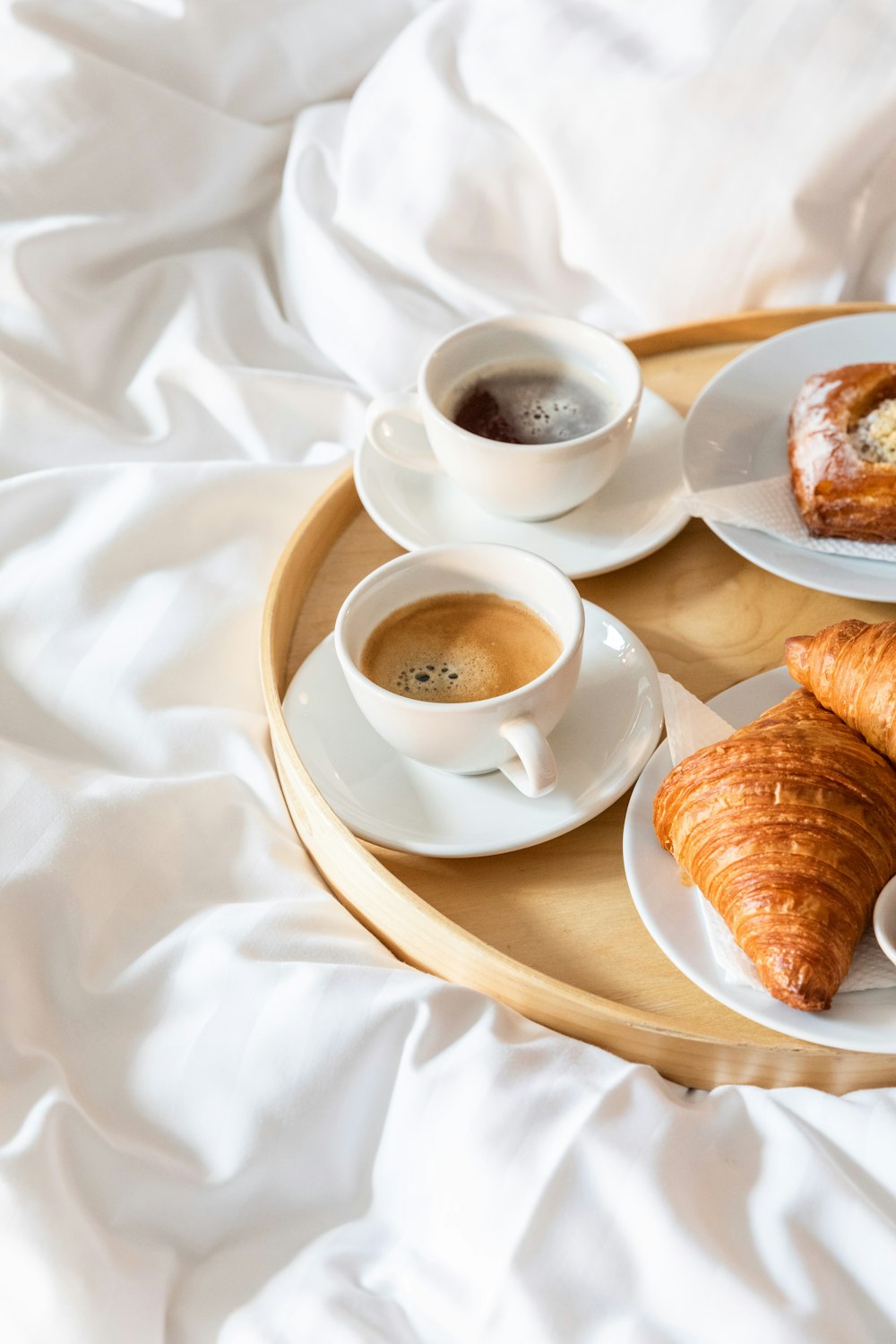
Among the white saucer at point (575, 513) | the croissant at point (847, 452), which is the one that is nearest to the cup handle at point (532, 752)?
the white saucer at point (575, 513)

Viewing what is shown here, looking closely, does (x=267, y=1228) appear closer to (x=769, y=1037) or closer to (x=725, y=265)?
(x=769, y=1037)

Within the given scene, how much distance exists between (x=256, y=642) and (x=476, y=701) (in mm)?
325

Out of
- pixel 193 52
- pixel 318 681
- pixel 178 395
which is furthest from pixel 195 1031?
pixel 193 52

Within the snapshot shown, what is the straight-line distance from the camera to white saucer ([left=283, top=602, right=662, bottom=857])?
2.91 ft

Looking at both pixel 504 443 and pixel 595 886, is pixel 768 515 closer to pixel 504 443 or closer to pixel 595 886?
pixel 504 443

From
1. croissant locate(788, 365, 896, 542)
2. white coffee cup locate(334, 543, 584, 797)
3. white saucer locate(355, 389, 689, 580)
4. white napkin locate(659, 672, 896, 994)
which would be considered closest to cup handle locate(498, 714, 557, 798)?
white coffee cup locate(334, 543, 584, 797)

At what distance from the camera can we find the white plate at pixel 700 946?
30.2 inches

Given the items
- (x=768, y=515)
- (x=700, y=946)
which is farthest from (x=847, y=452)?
(x=700, y=946)

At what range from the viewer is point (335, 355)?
1.50 m

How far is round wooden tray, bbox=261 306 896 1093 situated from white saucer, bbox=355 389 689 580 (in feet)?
0.11

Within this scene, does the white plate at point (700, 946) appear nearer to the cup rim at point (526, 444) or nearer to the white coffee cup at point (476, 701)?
the white coffee cup at point (476, 701)

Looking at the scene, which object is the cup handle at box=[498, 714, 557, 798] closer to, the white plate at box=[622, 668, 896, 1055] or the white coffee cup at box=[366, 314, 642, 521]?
the white plate at box=[622, 668, 896, 1055]

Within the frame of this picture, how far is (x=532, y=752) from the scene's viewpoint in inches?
32.8

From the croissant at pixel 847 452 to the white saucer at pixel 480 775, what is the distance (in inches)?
9.1
